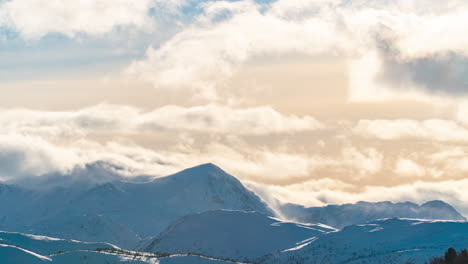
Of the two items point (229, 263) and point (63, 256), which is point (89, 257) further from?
point (229, 263)

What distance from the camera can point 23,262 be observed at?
171125 millimetres

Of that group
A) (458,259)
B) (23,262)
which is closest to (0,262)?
(23,262)

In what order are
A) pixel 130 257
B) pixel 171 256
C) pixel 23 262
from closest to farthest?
1. pixel 23 262
2. pixel 130 257
3. pixel 171 256

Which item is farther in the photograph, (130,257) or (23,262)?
(130,257)

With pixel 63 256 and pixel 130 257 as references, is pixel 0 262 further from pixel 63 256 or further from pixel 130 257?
pixel 130 257

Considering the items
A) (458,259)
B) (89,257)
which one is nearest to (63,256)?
(89,257)

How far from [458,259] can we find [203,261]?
62.0 meters

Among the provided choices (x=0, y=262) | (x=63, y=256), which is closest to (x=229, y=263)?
(x=63, y=256)

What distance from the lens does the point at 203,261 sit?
192 metres

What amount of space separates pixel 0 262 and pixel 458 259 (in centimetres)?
10736

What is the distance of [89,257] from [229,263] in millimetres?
32504

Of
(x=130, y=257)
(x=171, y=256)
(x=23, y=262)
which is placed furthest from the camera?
(x=171, y=256)

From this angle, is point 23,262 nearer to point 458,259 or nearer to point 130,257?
point 130,257

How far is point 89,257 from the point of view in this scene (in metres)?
180
